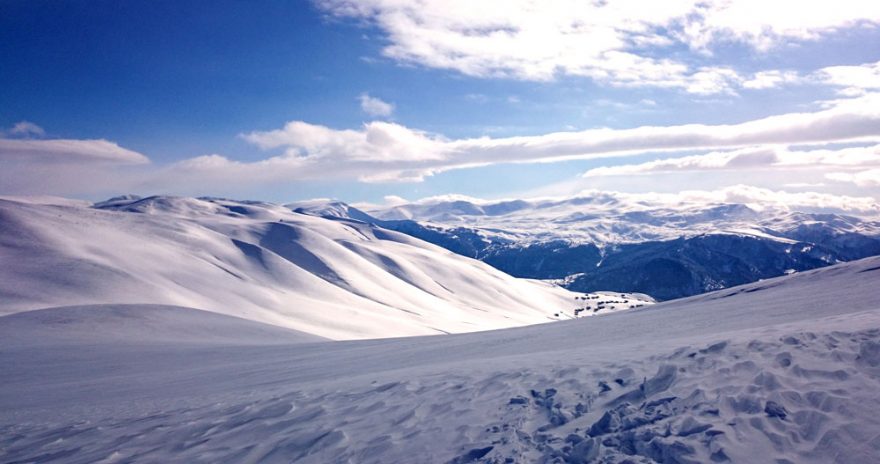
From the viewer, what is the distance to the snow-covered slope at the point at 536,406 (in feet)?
24.2

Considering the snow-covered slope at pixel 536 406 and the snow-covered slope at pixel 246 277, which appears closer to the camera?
the snow-covered slope at pixel 536 406

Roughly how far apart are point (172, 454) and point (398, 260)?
401ft

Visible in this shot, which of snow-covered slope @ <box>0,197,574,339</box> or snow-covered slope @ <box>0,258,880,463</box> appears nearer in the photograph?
snow-covered slope @ <box>0,258,880,463</box>

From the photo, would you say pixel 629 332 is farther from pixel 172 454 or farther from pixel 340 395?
pixel 172 454

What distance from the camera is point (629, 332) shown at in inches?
687

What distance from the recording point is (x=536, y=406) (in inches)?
364

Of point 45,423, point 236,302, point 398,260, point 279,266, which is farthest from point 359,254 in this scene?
point 45,423

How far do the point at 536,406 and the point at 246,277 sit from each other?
77516 millimetres

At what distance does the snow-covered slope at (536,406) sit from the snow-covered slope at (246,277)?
3203 cm

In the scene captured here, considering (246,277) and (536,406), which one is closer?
(536,406)

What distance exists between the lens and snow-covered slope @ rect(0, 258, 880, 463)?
7367 millimetres

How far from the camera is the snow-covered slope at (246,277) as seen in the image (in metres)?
50.3

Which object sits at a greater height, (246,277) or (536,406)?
(536,406)

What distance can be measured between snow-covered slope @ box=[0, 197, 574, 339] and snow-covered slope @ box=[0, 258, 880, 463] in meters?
32.0
